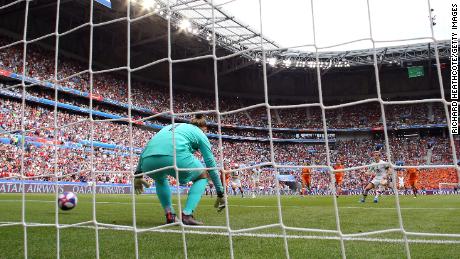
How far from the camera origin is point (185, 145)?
14.7 feet

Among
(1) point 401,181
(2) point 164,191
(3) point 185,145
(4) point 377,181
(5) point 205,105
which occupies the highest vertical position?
(5) point 205,105

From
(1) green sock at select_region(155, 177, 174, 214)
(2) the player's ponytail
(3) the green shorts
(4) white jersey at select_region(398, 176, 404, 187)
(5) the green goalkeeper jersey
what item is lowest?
(4) white jersey at select_region(398, 176, 404, 187)

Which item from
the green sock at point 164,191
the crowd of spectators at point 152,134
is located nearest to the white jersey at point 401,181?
the crowd of spectators at point 152,134

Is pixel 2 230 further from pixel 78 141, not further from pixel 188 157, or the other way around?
pixel 78 141

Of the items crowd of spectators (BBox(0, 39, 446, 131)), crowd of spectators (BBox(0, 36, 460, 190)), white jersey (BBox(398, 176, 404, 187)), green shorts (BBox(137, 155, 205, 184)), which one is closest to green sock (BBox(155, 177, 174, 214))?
green shorts (BBox(137, 155, 205, 184))

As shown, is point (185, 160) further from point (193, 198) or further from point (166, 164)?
point (193, 198)

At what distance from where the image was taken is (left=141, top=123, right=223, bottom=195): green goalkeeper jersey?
173 inches

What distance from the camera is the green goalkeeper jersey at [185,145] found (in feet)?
14.4

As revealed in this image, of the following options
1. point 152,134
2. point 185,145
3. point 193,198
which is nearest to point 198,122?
point 185,145

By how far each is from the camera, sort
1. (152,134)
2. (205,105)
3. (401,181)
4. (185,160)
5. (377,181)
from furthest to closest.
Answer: (205,105) → (152,134) → (401,181) → (377,181) → (185,160)

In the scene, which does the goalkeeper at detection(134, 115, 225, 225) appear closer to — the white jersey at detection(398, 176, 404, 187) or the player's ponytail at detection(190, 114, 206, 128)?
the player's ponytail at detection(190, 114, 206, 128)

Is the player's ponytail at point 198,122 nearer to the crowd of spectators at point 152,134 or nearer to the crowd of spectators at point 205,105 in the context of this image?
the crowd of spectators at point 152,134

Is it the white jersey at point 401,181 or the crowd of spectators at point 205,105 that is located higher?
the crowd of spectators at point 205,105

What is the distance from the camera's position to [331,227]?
462 cm
